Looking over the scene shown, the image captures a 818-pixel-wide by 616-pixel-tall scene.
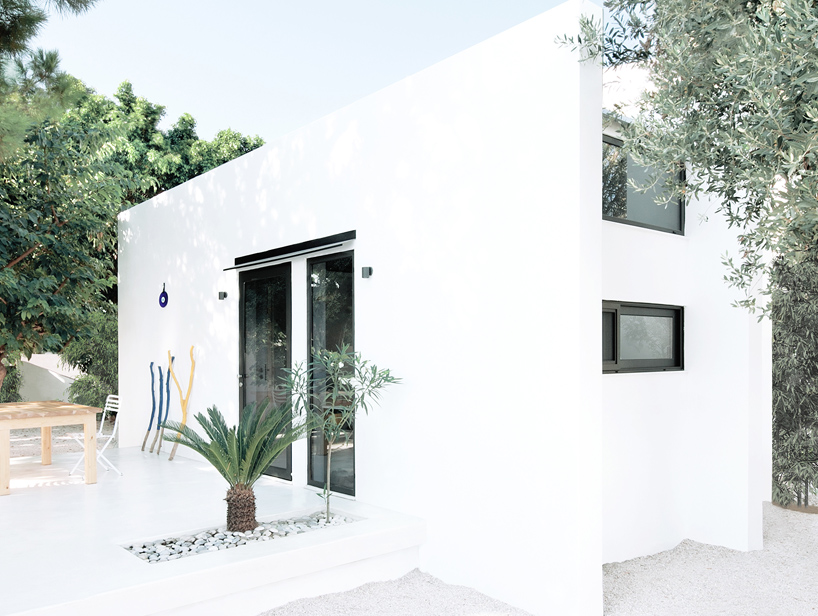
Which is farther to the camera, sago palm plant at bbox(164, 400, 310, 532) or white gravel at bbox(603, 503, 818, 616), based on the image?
sago palm plant at bbox(164, 400, 310, 532)

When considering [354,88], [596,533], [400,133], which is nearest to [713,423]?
[596,533]

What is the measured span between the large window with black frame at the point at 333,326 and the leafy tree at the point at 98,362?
26.5ft

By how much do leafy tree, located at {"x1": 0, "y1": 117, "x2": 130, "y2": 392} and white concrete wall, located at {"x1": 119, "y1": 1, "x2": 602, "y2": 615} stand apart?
4.45 m

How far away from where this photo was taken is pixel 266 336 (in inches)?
295

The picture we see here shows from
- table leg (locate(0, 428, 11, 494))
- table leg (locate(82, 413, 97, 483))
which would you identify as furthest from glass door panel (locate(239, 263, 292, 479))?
table leg (locate(0, 428, 11, 494))

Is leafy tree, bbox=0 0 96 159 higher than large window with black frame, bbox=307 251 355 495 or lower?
higher

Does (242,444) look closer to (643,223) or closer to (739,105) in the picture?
(643,223)

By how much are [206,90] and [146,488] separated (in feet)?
61.0

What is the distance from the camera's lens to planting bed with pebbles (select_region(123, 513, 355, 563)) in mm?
4668

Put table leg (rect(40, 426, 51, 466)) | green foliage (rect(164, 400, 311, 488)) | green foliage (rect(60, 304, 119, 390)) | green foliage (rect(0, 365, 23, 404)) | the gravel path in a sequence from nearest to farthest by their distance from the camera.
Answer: the gravel path, green foliage (rect(164, 400, 311, 488)), table leg (rect(40, 426, 51, 466)), green foliage (rect(60, 304, 119, 390)), green foliage (rect(0, 365, 23, 404))

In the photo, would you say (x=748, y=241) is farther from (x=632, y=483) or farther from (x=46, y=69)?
(x=46, y=69)

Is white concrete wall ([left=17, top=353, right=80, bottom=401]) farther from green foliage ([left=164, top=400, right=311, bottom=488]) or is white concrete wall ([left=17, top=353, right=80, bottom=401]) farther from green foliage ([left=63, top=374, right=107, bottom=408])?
green foliage ([left=164, top=400, right=311, bottom=488])

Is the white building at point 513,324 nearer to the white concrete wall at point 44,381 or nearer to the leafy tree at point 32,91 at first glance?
the leafy tree at point 32,91

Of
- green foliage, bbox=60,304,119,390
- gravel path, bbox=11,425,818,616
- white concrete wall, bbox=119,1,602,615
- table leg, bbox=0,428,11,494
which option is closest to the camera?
white concrete wall, bbox=119,1,602,615
